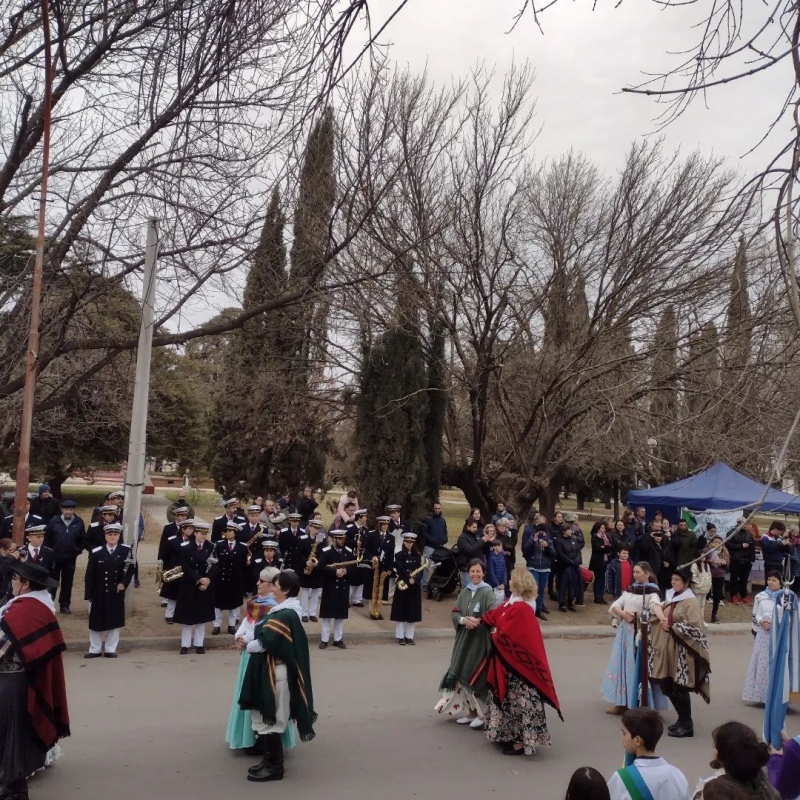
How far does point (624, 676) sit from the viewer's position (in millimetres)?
8781

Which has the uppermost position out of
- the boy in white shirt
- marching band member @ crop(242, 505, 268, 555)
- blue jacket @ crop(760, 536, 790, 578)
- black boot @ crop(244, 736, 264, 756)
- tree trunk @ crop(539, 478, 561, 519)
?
tree trunk @ crop(539, 478, 561, 519)

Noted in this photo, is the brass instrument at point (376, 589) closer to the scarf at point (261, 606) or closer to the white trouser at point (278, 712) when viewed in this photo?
the scarf at point (261, 606)

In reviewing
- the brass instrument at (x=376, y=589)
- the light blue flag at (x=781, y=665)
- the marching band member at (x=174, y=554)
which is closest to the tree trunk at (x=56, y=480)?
the brass instrument at (x=376, y=589)

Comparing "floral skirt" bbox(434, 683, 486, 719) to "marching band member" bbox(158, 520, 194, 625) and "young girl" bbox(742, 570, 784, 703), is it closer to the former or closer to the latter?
"young girl" bbox(742, 570, 784, 703)

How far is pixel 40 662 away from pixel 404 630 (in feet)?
24.8

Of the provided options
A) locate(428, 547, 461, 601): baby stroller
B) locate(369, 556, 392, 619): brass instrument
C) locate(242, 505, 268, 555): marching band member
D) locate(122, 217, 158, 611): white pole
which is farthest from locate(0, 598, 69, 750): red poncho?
locate(428, 547, 461, 601): baby stroller

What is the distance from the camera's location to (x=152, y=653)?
10.9 meters

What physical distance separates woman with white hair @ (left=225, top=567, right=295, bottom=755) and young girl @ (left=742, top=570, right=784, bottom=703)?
564 cm

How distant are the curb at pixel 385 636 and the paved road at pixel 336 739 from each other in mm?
305

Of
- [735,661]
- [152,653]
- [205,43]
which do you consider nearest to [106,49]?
[205,43]

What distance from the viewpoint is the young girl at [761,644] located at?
9.20 metres

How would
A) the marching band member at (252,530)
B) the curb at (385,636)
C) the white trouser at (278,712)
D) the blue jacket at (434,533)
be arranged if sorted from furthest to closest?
1. the blue jacket at (434,533)
2. the marching band member at (252,530)
3. the curb at (385,636)
4. the white trouser at (278,712)

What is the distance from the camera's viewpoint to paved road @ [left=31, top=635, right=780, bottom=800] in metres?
6.19

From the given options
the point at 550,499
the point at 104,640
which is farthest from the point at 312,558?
A: the point at 550,499
